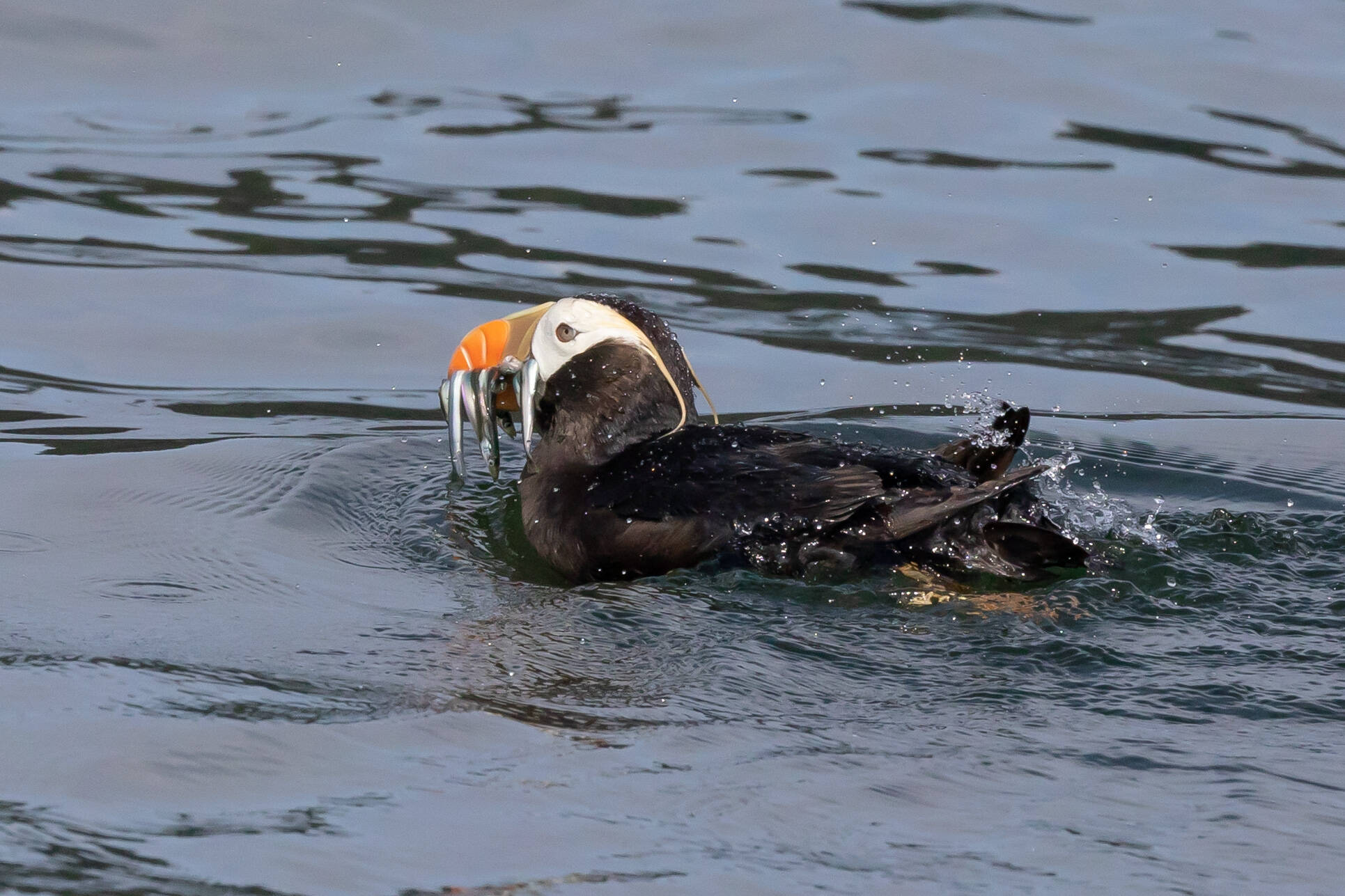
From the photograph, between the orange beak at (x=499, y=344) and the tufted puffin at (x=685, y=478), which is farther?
the orange beak at (x=499, y=344)

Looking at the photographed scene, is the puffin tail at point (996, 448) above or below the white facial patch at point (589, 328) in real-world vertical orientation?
below

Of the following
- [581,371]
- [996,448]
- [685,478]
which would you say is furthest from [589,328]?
[996,448]

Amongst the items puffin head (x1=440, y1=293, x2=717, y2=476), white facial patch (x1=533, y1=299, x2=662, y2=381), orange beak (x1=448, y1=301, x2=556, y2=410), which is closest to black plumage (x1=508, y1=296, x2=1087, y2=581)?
puffin head (x1=440, y1=293, x2=717, y2=476)

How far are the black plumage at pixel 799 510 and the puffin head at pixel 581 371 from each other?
0.20m

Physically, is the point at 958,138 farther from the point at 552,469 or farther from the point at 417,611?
the point at 417,611

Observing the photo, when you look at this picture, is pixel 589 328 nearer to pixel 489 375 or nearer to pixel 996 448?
pixel 489 375

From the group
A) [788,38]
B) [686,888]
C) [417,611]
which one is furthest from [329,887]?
[788,38]

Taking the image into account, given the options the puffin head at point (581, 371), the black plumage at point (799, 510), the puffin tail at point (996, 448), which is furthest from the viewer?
the puffin head at point (581, 371)

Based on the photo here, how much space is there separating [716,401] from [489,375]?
1629 mm

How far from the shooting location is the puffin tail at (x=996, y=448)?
175 inches

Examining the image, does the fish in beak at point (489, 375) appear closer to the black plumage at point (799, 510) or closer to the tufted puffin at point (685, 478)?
the tufted puffin at point (685, 478)

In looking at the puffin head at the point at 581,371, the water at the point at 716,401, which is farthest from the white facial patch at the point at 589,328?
the water at the point at 716,401

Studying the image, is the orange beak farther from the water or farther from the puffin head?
the water

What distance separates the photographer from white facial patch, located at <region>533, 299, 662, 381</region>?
15.6ft
